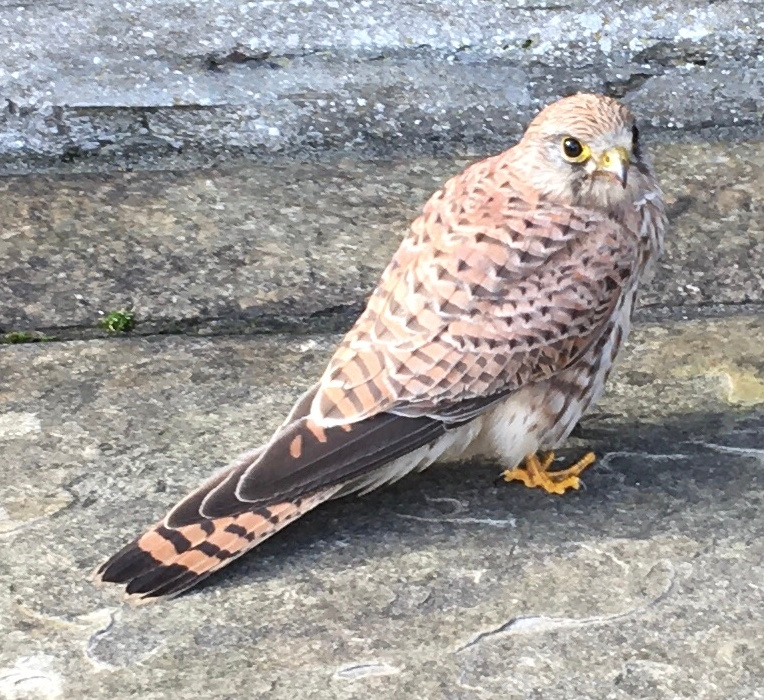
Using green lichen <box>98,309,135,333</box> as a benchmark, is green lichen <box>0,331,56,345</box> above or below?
below

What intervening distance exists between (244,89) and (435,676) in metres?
2.03

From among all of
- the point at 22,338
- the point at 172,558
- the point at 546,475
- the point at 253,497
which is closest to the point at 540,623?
the point at 546,475

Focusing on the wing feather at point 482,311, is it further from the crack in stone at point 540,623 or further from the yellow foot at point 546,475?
the crack in stone at point 540,623

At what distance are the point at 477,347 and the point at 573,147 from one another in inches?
17.5

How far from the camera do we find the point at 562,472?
2699mm

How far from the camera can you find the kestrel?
2.39 meters

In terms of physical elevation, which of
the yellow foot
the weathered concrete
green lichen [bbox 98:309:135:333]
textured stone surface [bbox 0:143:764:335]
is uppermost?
the weathered concrete

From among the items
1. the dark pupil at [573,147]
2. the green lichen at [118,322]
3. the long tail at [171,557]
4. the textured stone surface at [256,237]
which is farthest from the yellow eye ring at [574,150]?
the green lichen at [118,322]

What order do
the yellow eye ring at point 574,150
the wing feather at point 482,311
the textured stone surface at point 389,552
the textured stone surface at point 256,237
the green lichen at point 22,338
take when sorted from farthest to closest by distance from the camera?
the textured stone surface at point 256,237 → the green lichen at point 22,338 → the yellow eye ring at point 574,150 → the wing feather at point 482,311 → the textured stone surface at point 389,552

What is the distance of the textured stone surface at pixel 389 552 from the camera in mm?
2209

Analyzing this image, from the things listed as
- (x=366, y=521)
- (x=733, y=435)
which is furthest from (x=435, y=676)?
(x=733, y=435)

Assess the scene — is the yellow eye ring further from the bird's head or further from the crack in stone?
the crack in stone

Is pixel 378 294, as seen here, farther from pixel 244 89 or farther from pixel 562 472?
pixel 244 89

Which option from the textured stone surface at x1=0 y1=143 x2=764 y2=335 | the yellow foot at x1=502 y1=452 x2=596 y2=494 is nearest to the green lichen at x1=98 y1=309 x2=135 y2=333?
the textured stone surface at x1=0 y1=143 x2=764 y2=335
